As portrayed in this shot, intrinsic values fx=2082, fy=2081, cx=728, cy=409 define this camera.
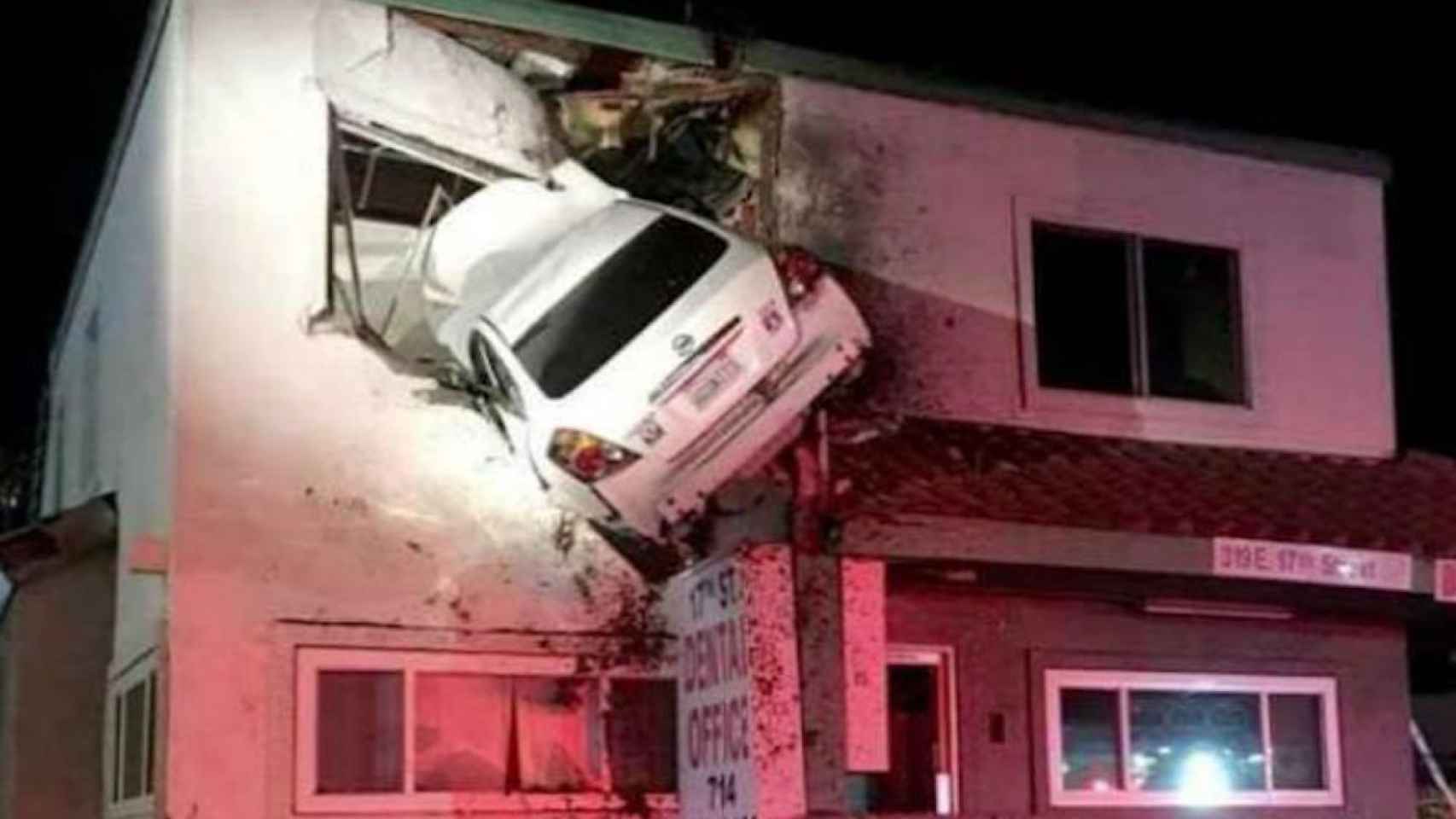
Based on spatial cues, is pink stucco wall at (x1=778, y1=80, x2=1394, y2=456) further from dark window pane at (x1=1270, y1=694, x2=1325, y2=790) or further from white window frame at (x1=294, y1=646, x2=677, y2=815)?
white window frame at (x1=294, y1=646, x2=677, y2=815)

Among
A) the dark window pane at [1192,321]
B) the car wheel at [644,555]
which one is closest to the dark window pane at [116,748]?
the car wheel at [644,555]

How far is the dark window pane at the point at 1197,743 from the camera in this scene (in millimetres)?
13016

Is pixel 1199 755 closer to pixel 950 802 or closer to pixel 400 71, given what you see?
pixel 950 802

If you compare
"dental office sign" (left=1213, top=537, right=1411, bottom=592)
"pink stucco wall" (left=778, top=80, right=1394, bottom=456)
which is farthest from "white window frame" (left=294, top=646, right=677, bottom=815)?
"dental office sign" (left=1213, top=537, right=1411, bottom=592)

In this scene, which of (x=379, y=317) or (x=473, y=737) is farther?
(x=379, y=317)

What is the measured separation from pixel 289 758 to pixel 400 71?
12.4ft

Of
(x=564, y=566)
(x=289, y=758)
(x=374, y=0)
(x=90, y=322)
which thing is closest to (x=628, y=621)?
(x=564, y=566)

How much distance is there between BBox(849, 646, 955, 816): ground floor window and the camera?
484 inches

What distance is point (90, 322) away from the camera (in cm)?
1541

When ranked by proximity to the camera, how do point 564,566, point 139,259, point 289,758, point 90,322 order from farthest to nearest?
point 90,322
point 139,259
point 564,566
point 289,758

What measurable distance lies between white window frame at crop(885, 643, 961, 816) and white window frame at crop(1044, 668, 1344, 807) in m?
0.63

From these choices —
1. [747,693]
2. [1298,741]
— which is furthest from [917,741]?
[747,693]

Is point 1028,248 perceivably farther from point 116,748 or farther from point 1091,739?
point 116,748

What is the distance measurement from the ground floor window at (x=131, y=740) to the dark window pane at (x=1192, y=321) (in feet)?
21.5
